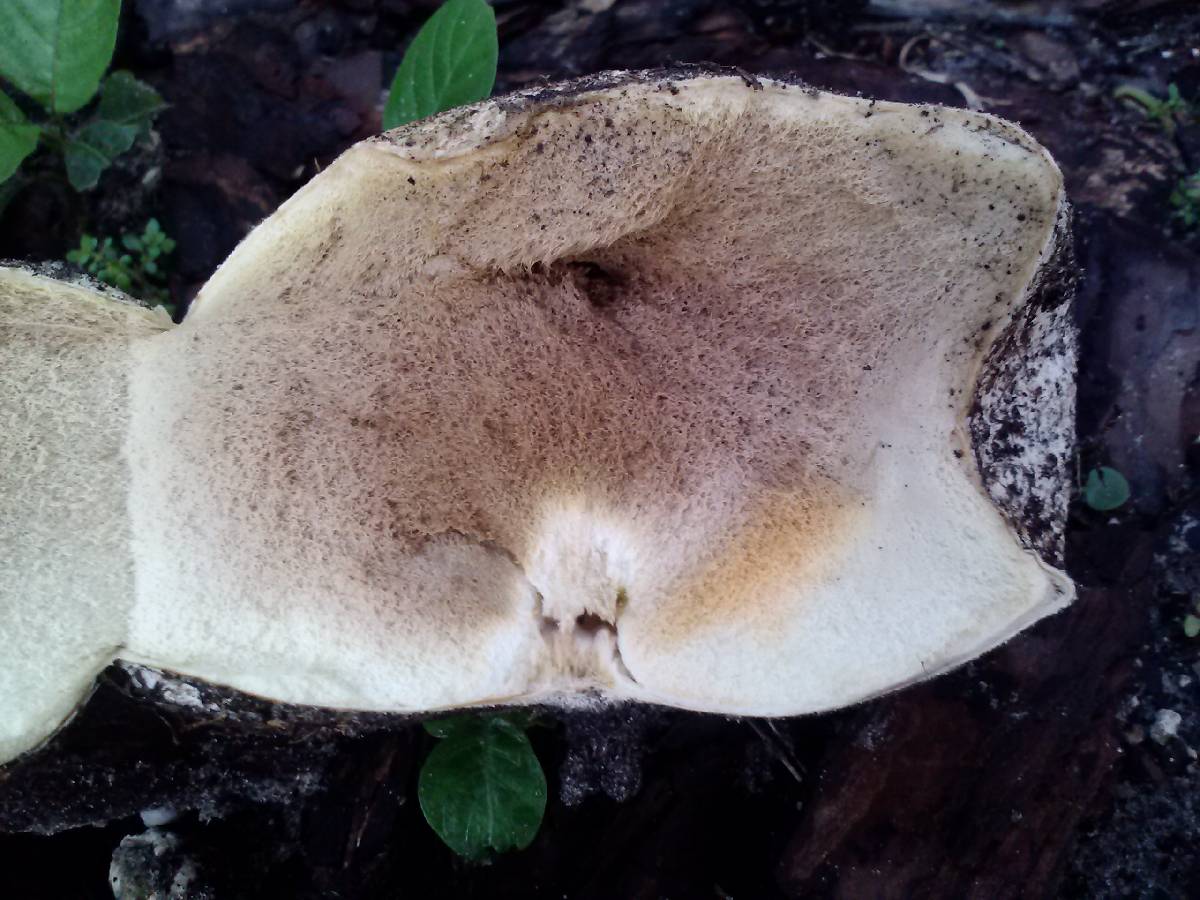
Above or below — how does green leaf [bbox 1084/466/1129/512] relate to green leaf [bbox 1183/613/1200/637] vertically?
above

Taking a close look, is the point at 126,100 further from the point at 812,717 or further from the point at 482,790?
the point at 812,717

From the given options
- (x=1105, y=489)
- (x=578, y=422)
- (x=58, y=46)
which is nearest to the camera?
(x=578, y=422)

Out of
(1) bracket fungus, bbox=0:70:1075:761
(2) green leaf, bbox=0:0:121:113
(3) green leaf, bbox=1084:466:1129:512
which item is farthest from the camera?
(3) green leaf, bbox=1084:466:1129:512

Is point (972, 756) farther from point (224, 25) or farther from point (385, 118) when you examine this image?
point (224, 25)

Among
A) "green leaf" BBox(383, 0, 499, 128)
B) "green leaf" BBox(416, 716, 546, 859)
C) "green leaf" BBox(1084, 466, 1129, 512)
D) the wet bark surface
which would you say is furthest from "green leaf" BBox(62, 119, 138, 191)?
"green leaf" BBox(1084, 466, 1129, 512)

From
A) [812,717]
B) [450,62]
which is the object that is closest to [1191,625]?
[812,717]

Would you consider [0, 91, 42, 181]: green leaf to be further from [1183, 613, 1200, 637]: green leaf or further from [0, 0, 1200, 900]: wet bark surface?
[1183, 613, 1200, 637]: green leaf
